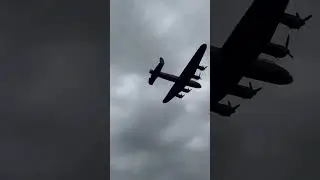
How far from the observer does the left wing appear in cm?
4494

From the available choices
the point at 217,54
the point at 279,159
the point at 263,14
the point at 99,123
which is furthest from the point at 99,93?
the point at 279,159

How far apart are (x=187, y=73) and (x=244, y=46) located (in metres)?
7.60

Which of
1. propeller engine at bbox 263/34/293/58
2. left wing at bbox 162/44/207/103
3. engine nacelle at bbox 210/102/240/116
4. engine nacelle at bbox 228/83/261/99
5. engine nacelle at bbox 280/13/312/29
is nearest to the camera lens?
engine nacelle at bbox 280/13/312/29

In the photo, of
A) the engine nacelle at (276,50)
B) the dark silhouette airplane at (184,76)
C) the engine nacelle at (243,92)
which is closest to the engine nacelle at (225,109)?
the engine nacelle at (243,92)

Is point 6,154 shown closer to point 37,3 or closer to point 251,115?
point 37,3

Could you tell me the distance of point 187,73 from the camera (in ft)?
152

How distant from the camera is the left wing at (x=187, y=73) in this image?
44.9m

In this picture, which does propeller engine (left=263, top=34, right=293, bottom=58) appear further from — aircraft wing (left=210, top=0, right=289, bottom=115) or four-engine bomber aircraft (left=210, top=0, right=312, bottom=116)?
aircraft wing (left=210, top=0, right=289, bottom=115)

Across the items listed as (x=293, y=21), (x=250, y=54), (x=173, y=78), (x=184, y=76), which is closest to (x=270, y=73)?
(x=250, y=54)

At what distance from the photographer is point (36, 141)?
4325 centimetres

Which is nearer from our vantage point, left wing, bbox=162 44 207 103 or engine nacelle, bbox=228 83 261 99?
engine nacelle, bbox=228 83 261 99

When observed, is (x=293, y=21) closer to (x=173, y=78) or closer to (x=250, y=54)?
(x=250, y=54)

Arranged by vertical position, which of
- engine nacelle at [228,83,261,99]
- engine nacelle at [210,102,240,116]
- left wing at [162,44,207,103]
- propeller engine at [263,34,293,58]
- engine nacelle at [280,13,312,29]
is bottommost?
engine nacelle at [210,102,240,116]

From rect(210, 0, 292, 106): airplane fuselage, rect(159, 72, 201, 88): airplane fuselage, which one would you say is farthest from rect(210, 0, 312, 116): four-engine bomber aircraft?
rect(159, 72, 201, 88): airplane fuselage
